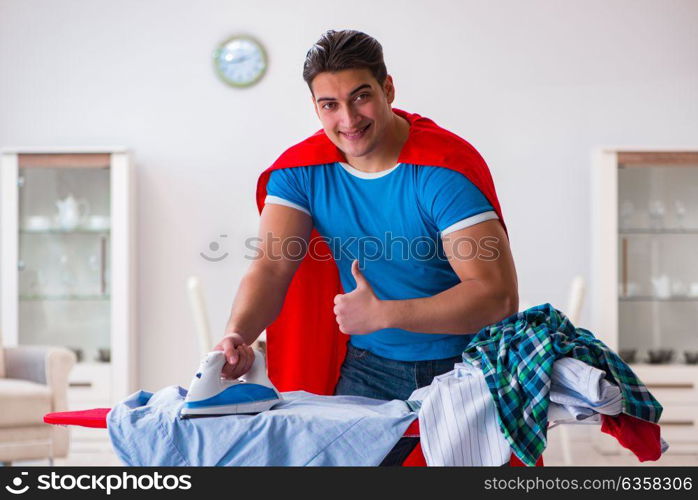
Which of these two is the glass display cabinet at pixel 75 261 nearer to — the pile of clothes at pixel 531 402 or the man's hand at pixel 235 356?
the man's hand at pixel 235 356

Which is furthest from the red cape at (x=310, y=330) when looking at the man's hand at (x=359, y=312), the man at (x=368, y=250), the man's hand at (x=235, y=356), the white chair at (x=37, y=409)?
the white chair at (x=37, y=409)

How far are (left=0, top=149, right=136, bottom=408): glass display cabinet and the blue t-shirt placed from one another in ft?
8.76

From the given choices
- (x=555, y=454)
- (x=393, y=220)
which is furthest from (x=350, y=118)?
(x=555, y=454)

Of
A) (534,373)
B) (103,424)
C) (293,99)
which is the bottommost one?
(103,424)

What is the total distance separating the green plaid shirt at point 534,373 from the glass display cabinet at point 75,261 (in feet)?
10.5

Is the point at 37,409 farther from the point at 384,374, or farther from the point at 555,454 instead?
the point at 555,454

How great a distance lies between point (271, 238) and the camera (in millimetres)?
1927

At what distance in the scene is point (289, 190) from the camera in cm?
193

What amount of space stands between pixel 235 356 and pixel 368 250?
1.30 ft

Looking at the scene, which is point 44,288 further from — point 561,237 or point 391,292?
point 391,292

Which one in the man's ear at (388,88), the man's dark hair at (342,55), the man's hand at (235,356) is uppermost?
the man's dark hair at (342,55)

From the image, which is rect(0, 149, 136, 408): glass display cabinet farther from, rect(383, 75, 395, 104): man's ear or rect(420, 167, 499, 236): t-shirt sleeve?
rect(420, 167, 499, 236): t-shirt sleeve

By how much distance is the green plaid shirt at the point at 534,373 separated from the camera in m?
1.44

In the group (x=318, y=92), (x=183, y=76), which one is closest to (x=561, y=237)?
(x=183, y=76)
